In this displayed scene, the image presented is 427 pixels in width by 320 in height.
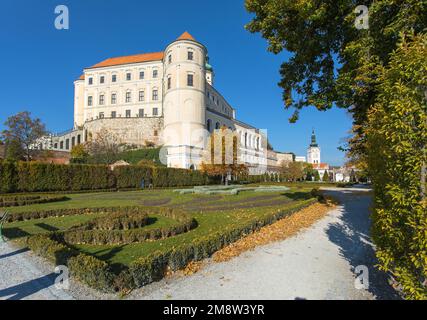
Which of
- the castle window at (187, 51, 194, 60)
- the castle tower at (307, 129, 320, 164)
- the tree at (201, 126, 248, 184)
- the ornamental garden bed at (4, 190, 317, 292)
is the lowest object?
the ornamental garden bed at (4, 190, 317, 292)

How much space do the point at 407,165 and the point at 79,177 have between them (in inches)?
1020

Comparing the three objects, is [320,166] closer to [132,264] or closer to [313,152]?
[313,152]

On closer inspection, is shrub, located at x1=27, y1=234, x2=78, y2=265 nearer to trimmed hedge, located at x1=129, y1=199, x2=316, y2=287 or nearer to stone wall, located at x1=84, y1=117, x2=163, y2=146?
trimmed hedge, located at x1=129, y1=199, x2=316, y2=287

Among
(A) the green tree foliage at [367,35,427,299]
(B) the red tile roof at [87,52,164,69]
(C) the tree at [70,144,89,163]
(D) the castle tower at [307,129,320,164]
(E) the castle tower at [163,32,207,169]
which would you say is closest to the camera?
(A) the green tree foliage at [367,35,427,299]

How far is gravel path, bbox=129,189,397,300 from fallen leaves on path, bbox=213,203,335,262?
27 cm

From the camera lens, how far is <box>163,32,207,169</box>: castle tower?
4519 cm

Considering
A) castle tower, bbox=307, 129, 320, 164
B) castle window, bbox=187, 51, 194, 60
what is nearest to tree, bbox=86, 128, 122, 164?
castle window, bbox=187, 51, 194, 60

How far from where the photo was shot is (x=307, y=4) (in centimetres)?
743

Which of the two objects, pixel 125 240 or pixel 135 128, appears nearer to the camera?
pixel 125 240

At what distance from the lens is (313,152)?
365 feet

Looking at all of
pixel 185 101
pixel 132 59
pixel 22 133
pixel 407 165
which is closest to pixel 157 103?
pixel 185 101
